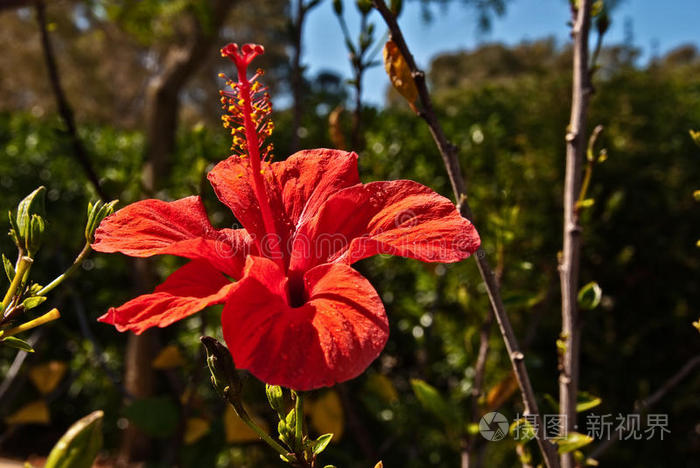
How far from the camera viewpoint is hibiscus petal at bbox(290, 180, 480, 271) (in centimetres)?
67

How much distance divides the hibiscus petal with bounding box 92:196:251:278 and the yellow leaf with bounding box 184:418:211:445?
105 cm

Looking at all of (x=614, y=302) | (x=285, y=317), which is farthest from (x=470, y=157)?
(x=285, y=317)

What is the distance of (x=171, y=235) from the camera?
75 centimetres

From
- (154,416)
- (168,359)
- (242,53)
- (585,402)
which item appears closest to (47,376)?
(168,359)

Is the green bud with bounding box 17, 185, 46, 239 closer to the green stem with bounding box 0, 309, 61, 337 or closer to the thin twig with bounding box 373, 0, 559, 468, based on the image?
the green stem with bounding box 0, 309, 61, 337

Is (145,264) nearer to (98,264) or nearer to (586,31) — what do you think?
(586,31)

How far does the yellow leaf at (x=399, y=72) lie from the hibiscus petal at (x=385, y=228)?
15 centimetres

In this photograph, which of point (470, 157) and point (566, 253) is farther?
point (470, 157)

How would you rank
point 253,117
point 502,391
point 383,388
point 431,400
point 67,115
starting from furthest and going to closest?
point 383,388
point 67,115
point 502,391
point 431,400
point 253,117

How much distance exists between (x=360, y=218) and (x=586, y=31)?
575 millimetres

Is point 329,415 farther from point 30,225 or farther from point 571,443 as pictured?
Result: point 30,225

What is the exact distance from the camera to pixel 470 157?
256 cm

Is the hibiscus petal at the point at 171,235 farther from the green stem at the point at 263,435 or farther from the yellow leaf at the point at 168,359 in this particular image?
the yellow leaf at the point at 168,359

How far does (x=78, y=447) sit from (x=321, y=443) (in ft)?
0.94
